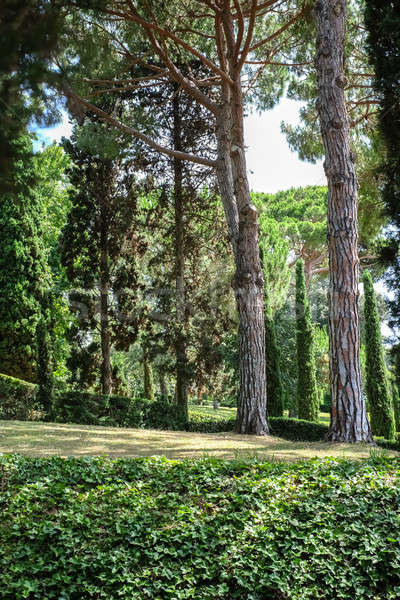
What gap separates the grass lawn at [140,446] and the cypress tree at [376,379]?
28.3 feet

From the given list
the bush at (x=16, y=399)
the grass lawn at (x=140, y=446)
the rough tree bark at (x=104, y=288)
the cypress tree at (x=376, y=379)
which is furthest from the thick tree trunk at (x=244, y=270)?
the cypress tree at (x=376, y=379)

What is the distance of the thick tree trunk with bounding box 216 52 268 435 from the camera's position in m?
9.39

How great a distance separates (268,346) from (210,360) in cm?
253

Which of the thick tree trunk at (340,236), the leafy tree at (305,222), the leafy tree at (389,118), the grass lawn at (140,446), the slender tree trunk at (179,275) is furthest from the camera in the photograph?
the leafy tree at (305,222)

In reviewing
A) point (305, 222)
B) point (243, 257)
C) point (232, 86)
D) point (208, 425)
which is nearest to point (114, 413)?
point (208, 425)

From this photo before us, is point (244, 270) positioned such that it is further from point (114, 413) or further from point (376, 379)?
point (376, 379)

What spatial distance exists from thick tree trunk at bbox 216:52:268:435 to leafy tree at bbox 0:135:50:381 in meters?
6.25

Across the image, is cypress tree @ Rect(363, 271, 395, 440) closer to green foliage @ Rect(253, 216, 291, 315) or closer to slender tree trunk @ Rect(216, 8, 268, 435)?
green foliage @ Rect(253, 216, 291, 315)

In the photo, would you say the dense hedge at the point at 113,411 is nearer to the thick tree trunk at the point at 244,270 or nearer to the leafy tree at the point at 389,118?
the thick tree trunk at the point at 244,270

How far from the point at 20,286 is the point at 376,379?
1137 centimetres

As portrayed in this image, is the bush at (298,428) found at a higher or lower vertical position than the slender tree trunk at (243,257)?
lower

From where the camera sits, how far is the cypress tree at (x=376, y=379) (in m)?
15.5

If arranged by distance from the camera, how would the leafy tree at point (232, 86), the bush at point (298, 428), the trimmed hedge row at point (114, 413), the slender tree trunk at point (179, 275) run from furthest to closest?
1. the slender tree trunk at point (179, 275)
2. the bush at point (298, 428)
3. the trimmed hedge row at point (114, 413)
4. the leafy tree at point (232, 86)

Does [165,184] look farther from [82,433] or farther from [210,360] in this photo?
[82,433]
